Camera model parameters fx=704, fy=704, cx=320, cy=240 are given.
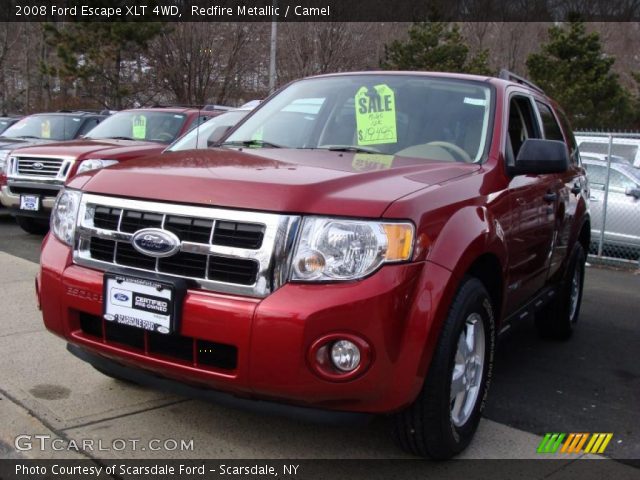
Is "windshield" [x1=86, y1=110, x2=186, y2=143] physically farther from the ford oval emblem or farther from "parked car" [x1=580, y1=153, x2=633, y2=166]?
the ford oval emblem

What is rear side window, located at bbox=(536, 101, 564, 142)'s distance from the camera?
4.79m

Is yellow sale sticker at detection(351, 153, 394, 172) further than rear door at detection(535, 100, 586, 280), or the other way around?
rear door at detection(535, 100, 586, 280)

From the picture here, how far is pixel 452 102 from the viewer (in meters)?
3.96

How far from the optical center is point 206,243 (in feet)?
8.93

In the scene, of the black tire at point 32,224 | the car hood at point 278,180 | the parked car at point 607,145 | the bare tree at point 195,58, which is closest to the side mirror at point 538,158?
the car hood at point 278,180

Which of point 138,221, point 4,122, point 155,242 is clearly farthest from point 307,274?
point 4,122

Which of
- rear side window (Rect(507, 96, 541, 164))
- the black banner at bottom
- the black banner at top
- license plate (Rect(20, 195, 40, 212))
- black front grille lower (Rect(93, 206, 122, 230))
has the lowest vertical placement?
the black banner at bottom

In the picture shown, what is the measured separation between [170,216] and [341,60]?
82.2 feet

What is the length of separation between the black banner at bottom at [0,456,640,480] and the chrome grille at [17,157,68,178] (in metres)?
5.58

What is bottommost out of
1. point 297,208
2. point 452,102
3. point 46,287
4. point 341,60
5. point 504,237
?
point 46,287

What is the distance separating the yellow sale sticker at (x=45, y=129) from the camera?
11221 mm

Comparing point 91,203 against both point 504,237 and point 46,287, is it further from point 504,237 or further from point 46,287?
point 504,237

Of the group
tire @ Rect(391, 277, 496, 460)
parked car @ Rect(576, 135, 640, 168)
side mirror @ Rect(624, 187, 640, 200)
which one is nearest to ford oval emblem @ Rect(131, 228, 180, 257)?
tire @ Rect(391, 277, 496, 460)

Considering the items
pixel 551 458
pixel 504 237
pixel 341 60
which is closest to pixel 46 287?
pixel 504 237
